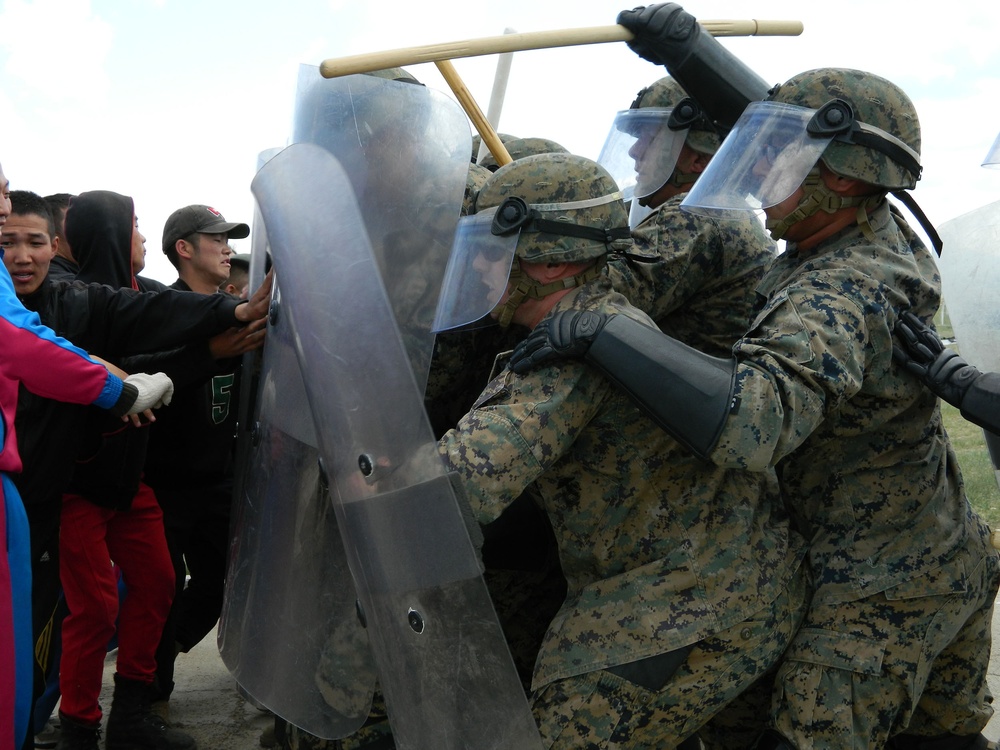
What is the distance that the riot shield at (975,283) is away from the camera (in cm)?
261

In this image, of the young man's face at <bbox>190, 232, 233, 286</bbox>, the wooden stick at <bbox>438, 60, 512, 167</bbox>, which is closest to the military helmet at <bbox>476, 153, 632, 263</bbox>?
the wooden stick at <bbox>438, 60, 512, 167</bbox>

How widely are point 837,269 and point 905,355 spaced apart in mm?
269

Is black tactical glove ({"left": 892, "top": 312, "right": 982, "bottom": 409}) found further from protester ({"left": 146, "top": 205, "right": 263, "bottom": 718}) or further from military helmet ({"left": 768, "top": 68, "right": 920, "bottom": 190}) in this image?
protester ({"left": 146, "top": 205, "right": 263, "bottom": 718})

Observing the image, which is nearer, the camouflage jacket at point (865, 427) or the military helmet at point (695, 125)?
the camouflage jacket at point (865, 427)

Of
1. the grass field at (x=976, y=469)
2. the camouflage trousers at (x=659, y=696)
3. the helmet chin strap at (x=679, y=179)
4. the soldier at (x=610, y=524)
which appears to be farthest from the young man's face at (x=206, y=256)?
the grass field at (x=976, y=469)

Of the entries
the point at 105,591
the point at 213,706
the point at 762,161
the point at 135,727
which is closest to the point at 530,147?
the point at 762,161

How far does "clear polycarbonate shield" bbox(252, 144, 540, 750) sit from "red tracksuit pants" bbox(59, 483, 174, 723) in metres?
2.10

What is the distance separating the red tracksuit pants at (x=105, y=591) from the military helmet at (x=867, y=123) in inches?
108

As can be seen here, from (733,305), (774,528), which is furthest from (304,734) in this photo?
(733,305)

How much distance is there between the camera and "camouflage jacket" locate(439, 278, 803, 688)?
2.14 m

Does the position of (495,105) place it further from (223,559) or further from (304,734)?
(304,734)

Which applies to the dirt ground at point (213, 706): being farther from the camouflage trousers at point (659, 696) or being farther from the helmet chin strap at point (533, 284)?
the helmet chin strap at point (533, 284)

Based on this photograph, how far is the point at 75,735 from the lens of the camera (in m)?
3.77

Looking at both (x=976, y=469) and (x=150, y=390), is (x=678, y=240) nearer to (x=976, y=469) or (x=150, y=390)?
(x=150, y=390)
